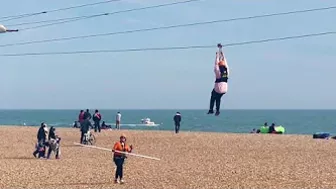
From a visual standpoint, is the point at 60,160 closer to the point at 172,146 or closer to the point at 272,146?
the point at 172,146

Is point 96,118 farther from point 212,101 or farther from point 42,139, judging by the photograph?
point 212,101

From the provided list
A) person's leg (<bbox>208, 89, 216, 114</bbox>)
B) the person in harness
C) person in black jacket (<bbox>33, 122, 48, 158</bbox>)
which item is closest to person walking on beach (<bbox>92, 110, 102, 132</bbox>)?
person in black jacket (<bbox>33, 122, 48, 158</bbox>)

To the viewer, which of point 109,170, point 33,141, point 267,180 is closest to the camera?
point 267,180

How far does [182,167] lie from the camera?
25.9 m

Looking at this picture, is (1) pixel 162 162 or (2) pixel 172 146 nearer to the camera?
(1) pixel 162 162

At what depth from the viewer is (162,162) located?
28094 millimetres

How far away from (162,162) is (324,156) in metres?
8.53

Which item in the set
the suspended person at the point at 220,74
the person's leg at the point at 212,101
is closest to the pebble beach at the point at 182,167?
the person's leg at the point at 212,101

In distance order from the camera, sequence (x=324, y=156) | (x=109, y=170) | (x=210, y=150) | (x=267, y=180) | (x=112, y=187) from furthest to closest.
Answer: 1. (x=210, y=150)
2. (x=324, y=156)
3. (x=109, y=170)
4. (x=267, y=180)
5. (x=112, y=187)

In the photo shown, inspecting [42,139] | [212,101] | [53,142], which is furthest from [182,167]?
[212,101]

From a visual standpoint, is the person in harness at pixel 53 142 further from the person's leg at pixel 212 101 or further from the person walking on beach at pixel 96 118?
the person's leg at pixel 212 101

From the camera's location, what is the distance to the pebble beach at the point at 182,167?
2112cm

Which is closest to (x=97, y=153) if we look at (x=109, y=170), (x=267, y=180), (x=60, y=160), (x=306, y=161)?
(x=60, y=160)

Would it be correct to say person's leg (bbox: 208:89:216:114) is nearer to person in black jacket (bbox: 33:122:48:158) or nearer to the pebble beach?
the pebble beach
